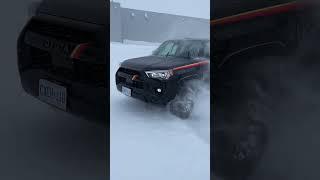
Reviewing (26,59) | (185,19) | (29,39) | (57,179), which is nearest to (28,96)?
(26,59)

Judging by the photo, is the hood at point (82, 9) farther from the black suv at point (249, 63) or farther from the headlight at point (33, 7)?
the black suv at point (249, 63)

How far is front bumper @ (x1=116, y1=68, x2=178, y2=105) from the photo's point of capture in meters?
1.61

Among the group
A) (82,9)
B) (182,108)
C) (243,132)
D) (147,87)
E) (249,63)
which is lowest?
(243,132)

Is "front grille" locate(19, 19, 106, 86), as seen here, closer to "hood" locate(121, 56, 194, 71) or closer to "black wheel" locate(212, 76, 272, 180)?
"hood" locate(121, 56, 194, 71)

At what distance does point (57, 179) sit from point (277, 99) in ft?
4.38

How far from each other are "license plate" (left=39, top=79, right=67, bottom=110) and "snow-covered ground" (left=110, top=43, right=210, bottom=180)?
271 mm

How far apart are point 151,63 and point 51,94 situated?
0.56 meters

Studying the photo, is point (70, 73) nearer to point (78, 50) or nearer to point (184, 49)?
point (78, 50)

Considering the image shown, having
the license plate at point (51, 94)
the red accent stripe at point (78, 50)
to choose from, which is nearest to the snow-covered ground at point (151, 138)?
the red accent stripe at point (78, 50)

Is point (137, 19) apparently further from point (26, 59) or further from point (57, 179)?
point (57, 179)

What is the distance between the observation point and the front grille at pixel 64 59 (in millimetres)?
1634

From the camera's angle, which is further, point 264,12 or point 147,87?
point 264,12

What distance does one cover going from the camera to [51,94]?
1.66 metres

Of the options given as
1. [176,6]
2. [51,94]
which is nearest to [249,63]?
[176,6]
